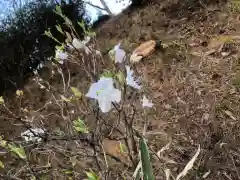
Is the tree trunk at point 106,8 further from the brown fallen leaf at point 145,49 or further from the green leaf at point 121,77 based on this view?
the green leaf at point 121,77

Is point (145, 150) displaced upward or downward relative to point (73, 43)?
downward

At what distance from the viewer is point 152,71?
13.0 ft

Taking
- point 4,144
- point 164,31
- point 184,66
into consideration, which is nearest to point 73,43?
point 4,144

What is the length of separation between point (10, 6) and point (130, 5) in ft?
4.95

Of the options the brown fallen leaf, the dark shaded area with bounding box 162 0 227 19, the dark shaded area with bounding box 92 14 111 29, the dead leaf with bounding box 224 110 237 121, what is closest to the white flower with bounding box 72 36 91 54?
the dead leaf with bounding box 224 110 237 121

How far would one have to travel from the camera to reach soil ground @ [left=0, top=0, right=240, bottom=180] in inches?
91.5

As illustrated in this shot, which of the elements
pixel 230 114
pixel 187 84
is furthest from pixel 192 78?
pixel 230 114

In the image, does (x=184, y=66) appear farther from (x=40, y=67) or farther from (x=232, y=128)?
(x=40, y=67)

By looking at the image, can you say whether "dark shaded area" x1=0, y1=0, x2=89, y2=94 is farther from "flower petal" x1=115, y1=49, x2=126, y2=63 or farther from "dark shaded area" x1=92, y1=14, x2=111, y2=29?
"flower petal" x1=115, y1=49, x2=126, y2=63

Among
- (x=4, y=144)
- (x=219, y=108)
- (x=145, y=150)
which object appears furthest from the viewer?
(x=219, y=108)

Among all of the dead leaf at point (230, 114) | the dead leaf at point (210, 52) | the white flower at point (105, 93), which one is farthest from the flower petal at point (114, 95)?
the dead leaf at point (210, 52)

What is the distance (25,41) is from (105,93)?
439cm

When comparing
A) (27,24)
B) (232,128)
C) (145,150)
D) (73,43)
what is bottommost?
(232,128)

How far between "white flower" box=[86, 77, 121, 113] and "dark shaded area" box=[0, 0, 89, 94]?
4.03 m
